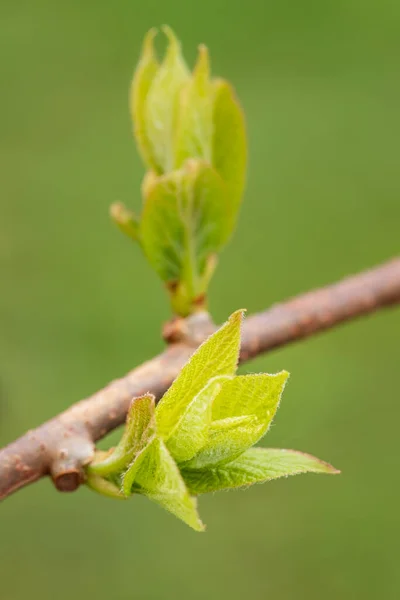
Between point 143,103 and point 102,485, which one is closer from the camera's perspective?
point 102,485

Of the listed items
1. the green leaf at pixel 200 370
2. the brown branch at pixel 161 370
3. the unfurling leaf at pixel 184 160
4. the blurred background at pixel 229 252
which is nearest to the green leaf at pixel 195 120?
the unfurling leaf at pixel 184 160

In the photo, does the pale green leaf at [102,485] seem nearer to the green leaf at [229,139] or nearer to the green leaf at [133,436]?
the green leaf at [133,436]

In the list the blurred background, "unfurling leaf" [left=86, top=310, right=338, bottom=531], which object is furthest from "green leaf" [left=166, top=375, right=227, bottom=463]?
the blurred background

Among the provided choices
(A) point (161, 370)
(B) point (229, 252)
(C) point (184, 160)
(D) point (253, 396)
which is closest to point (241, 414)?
(D) point (253, 396)

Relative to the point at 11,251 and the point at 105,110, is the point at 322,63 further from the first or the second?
the point at 11,251

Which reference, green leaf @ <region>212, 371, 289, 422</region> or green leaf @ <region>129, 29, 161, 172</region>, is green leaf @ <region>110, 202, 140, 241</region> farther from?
green leaf @ <region>212, 371, 289, 422</region>

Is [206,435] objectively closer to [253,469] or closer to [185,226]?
[253,469]
